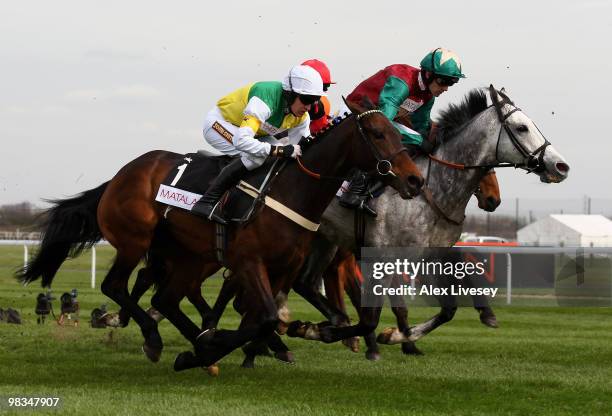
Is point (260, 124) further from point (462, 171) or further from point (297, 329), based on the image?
A: point (462, 171)

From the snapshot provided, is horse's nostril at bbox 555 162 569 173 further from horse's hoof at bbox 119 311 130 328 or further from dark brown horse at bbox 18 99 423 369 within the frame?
horse's hoof at bbox 119 311 130 328

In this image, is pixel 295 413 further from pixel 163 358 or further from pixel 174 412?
pixel 163 358

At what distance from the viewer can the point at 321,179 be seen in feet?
19.2

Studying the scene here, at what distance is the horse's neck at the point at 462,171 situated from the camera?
6949mm

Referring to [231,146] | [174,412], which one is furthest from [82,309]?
[174,412]

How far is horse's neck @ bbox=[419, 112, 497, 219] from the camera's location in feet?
22.8

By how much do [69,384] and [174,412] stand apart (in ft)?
4.17

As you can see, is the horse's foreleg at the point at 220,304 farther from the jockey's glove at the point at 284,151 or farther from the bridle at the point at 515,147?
the bridle at the point at 515,147

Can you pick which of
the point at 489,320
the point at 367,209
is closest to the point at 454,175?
the point at 367,209

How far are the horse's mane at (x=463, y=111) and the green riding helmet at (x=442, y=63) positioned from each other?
44 cm

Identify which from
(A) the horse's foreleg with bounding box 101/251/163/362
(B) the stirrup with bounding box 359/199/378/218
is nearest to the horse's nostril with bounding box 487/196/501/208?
(B) the stirrup with bounding box 359/199/378/218

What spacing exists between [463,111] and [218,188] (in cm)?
209

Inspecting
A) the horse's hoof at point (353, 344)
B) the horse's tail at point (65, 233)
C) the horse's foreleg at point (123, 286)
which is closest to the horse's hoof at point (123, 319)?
the horse's tail at point (65, 233)

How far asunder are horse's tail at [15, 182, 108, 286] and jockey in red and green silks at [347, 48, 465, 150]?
2081 millimetres
